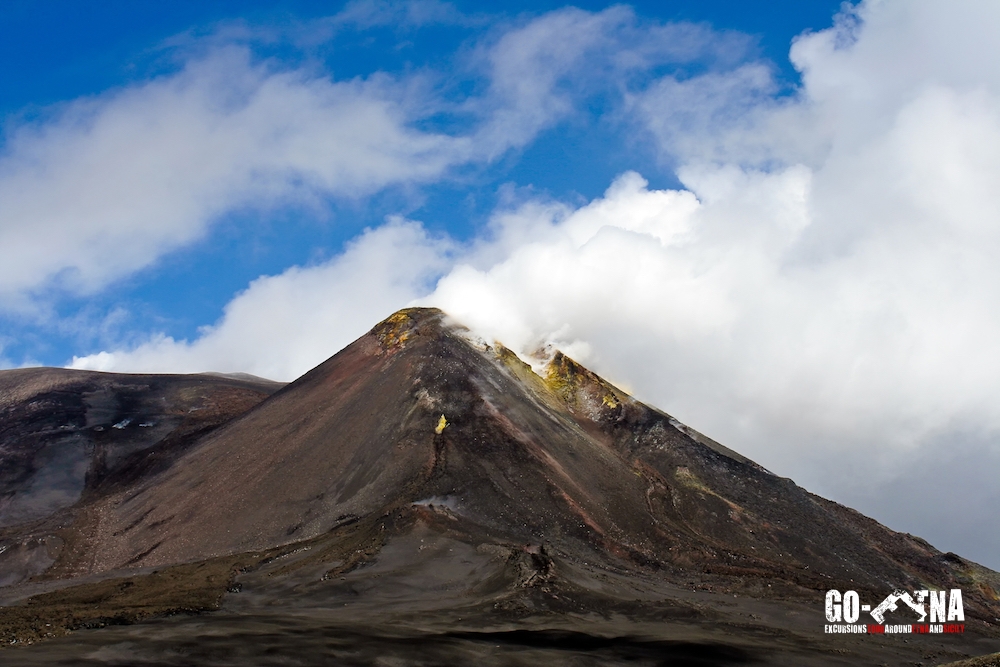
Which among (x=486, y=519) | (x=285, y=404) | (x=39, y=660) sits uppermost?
(x=285, y=404)

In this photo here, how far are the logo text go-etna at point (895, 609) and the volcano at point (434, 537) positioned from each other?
1.14 metres

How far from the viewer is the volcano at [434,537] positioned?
109 feet

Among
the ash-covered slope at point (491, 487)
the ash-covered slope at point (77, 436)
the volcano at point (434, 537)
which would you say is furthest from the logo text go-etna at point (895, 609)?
the ash-covered slope at point (77, 436)

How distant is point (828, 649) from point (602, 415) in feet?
146

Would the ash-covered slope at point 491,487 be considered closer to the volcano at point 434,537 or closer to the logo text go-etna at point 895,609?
the volcano at point 434,537

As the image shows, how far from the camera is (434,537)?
4797cm

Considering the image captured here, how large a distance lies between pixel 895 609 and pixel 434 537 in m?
27.3

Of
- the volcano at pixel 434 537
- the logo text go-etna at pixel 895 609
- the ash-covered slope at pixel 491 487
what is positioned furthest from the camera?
the ash-covered slope at pixel 491 487

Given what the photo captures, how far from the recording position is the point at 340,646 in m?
29.8

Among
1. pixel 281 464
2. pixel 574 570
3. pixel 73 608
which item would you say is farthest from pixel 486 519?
pixel 73 608

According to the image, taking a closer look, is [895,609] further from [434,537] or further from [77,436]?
[77,436]

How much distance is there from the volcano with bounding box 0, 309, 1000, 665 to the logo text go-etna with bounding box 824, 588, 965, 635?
1.14 m

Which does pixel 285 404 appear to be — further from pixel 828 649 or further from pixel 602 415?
pixel 828 649

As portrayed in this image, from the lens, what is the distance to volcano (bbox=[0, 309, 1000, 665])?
109 ft
